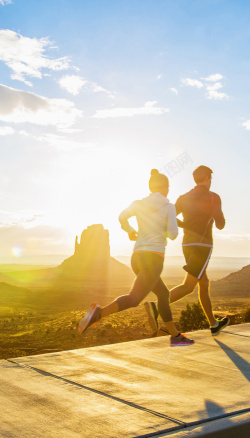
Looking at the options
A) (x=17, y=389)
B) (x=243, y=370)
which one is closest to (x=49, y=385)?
(x=17, y=389)

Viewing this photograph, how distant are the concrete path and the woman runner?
0.51 metres

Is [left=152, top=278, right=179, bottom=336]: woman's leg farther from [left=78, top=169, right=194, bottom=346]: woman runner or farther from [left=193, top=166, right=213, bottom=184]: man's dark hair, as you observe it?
[left=193, top=166, right=213, bottom=184]: man's dark hair

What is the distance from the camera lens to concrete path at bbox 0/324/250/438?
2.69 m

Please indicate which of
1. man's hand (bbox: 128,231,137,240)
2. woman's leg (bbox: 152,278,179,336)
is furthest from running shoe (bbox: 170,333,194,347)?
man's hand (bbox: 128,231,137,240)

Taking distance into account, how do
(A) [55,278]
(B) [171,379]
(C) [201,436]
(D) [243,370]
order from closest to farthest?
(C) [201,436], (B) [171,379], (D) [243,370], (A) [55,278]

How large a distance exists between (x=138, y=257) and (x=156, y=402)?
1.51 meters

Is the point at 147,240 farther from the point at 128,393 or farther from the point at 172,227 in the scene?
the point at 128,393

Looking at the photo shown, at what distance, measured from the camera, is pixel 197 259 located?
5.17 meters

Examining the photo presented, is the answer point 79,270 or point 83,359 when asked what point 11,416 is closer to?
point 83,359

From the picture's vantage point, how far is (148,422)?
Answer: 2762mm

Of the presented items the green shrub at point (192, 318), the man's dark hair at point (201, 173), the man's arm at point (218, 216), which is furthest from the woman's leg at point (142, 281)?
the green shrub at point (192, 318)

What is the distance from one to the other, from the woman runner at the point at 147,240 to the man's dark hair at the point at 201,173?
3.10ft

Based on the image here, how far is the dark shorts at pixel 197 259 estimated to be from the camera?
17.0ft

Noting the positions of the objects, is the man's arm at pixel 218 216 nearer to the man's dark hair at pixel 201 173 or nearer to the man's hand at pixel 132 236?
the man's dark hair at pixel 201 173
